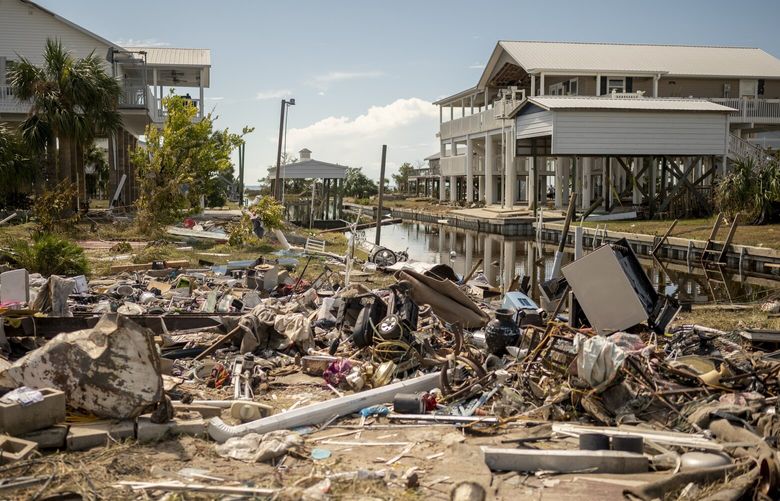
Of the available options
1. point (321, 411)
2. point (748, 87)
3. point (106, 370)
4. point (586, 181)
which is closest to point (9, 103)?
point (586, 181)

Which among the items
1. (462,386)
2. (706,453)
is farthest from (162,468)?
(706,453)

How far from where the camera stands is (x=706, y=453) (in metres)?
6.64

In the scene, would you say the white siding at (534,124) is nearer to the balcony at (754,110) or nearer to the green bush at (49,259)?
the balcony at (754,110)

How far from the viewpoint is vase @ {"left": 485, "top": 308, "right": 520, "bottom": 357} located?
10219 millimetres

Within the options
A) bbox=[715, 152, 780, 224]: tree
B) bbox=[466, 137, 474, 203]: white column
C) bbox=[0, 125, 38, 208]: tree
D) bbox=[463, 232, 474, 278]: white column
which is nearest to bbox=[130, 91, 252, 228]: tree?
bbox=[0, 125, 38, 208]: tree

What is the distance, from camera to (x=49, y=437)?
6.64 m

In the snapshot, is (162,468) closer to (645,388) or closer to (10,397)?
(10,397)

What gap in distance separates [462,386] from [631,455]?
2.52 m

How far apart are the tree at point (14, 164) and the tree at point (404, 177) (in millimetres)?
72244

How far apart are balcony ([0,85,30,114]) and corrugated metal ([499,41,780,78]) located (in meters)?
23.9

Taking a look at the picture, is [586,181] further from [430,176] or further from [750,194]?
[430,176]

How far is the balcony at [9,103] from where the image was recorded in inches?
1339

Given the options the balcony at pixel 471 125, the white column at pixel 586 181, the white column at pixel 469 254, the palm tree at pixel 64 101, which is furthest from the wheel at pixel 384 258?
the balcony at pixel 471 125

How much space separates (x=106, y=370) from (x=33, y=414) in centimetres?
68
